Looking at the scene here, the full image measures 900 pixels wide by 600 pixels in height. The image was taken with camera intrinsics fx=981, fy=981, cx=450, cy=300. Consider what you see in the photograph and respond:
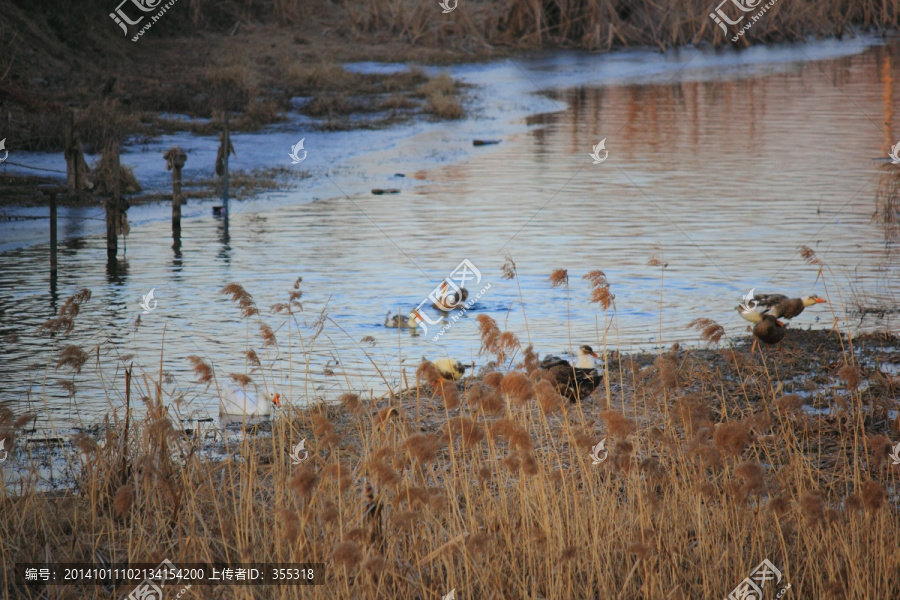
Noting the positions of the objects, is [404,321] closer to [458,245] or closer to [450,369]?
[450,369]

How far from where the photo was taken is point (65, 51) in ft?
94.8

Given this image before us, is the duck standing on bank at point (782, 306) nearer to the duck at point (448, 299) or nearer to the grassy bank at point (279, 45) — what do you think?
the duck at point (448, 299)

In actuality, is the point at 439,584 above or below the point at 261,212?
below

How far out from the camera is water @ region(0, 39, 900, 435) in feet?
27.6

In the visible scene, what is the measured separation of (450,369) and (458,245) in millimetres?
5665

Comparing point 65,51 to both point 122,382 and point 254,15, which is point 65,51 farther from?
point 122,382

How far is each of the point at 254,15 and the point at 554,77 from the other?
15.4 meters

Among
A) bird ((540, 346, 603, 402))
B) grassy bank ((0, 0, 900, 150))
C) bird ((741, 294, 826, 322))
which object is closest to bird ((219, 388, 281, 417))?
bird ((540, 346, 603, 402))

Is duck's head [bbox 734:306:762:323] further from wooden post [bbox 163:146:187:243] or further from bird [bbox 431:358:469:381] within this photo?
wooden post [bbox 163:146:187:243]

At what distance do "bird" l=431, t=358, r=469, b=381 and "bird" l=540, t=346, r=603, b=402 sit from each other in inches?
31.4

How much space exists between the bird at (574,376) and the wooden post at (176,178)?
7.44 m

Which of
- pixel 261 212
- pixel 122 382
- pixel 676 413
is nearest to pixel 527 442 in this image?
pixel 676 413

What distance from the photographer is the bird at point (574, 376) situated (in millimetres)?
5859

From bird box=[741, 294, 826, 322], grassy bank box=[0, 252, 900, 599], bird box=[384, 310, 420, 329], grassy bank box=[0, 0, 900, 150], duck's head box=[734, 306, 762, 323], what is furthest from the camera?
grassy bank box=[0, 0, 900, 150]
